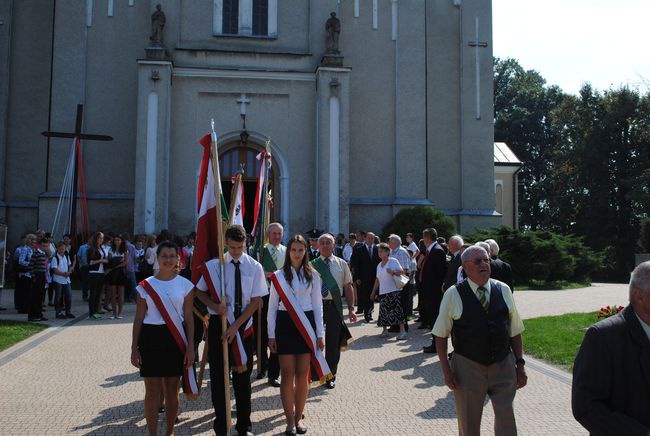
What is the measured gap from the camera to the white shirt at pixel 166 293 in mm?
5523

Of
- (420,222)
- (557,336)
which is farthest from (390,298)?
(420,222)

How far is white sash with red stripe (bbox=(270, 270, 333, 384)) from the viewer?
20.1ft

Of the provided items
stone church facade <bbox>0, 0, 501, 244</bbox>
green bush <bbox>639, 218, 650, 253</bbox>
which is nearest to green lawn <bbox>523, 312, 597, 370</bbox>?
stone church facade <bbox>0, 0, 501, 244</bbox>

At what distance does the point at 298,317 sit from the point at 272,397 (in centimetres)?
190

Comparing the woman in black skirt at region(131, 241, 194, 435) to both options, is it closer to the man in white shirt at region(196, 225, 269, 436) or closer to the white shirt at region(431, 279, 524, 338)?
the man in white shirt at region(196, 225, 269, 436)

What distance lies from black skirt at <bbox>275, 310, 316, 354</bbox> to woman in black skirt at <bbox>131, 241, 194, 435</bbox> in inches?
36.9

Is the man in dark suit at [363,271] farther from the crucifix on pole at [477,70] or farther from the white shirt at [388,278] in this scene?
the crucifix on pole at [477,70]

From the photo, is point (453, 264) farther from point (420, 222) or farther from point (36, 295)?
point (420, 222)

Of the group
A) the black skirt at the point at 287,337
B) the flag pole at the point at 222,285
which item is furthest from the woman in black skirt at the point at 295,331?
the flag pole at the point at 222,285

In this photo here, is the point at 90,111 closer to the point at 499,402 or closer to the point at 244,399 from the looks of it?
the point at 244,399

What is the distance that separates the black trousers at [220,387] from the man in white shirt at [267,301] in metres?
1.83

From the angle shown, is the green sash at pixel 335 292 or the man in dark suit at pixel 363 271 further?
the man in dark suit at pixel 363 271

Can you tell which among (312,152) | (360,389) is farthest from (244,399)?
(312,152)

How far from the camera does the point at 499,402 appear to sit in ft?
15.6
